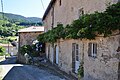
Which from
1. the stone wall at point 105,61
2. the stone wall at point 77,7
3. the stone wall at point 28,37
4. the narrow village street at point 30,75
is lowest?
the narrow village street at point 30,75

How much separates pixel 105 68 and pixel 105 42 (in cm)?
107

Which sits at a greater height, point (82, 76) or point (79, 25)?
point (79, 25)

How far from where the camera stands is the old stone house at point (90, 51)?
909 cm

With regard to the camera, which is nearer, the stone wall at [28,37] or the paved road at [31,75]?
the paved road at [31,75]

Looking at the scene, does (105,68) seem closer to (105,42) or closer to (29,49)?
(105,42)

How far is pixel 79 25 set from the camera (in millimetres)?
11859

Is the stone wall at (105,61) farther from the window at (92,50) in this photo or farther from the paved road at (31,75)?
the paved road at (31,75)

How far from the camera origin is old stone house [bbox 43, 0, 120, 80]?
9.09 meters

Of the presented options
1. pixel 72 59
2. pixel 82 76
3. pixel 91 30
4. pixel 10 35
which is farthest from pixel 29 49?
pixel 10 35

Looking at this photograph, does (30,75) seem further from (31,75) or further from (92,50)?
(92,50)

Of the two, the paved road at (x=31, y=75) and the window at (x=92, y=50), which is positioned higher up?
the window at (x=92, y=50)

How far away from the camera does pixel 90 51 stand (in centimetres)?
1239

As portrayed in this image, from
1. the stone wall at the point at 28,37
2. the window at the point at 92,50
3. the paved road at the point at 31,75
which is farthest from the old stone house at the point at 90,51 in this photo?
the stone wall at the point at 28,37

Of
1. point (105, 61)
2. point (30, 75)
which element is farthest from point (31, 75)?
point (105, 61)
